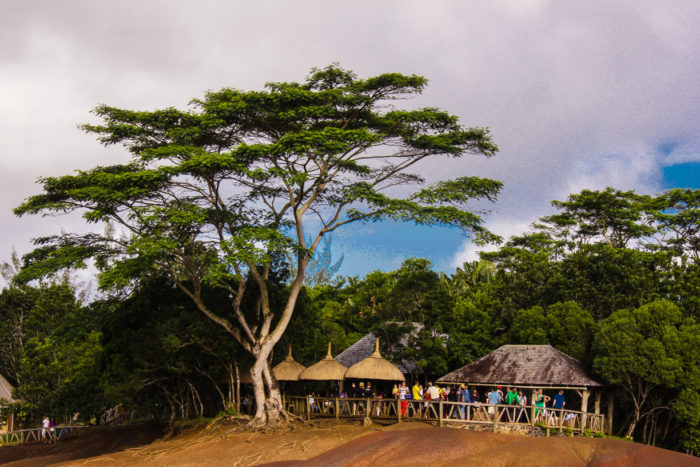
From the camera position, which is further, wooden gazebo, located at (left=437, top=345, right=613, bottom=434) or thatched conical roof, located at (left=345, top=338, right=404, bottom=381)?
thatched conical roof, located at (left=345, top=338, right=404, bottom=381)

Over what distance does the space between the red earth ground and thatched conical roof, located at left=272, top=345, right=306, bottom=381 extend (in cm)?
311

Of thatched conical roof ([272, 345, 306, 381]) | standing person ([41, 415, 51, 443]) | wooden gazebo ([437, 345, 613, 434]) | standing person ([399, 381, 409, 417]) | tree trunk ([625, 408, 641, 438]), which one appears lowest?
tree trunk ([625, 408, 641, 438])

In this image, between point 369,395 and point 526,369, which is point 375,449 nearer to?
point 369,395

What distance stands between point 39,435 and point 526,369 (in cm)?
2687

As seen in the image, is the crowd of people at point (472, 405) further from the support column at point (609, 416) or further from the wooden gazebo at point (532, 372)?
the support column at point (609, 416)

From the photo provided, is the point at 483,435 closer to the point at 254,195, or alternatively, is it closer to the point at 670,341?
the point at 670,341

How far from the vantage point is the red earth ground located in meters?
16.9


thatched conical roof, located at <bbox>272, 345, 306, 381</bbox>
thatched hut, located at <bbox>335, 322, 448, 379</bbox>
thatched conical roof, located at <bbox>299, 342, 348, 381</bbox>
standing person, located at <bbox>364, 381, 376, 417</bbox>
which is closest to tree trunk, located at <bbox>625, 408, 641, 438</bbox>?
thatched hut, located at <bbox>335, 322, 448, 379</bbox>

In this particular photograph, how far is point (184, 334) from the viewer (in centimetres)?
2683

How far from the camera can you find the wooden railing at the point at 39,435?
35.8 m

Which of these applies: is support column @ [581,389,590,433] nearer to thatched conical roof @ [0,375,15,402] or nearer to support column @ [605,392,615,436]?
support column @ [605,392,615,436]

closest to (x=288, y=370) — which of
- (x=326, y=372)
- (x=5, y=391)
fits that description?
(x=326, y=372)

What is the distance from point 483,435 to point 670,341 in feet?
30.4

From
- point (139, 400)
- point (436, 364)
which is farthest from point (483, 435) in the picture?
point (139, 400)
